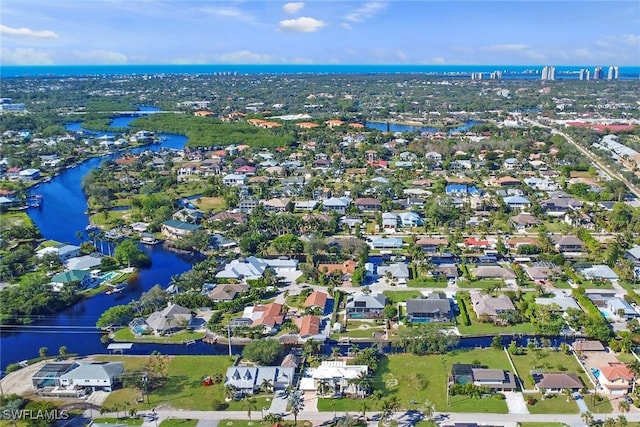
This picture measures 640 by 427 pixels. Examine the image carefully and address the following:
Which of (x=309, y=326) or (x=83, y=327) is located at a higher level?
(x=309, y=326)

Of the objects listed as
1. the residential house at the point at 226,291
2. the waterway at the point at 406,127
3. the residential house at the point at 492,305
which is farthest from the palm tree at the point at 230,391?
the waterway at the point at 406,127

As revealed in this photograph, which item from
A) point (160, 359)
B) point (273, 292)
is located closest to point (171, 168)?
point (273, 292)

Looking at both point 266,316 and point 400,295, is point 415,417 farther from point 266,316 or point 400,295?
point 400,295

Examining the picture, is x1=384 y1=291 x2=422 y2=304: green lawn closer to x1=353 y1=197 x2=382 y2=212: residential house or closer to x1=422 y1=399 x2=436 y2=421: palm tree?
x1=422 y1=399 x2=436 y2=421: palm tree

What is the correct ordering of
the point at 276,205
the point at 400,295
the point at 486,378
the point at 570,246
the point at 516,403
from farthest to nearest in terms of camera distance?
1. the point at 276,205
2. the point at 570,246
3. the point at 400,295
4. the point at 486,378
5. the point at 516,403

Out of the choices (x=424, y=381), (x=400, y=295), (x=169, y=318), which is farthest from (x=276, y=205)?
(x=424, y=381)

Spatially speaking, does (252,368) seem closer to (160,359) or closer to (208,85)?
(160,359)

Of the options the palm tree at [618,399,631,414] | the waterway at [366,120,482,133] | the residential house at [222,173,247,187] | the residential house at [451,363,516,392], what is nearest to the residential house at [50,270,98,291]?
the residential house at [451,363,516,392]
